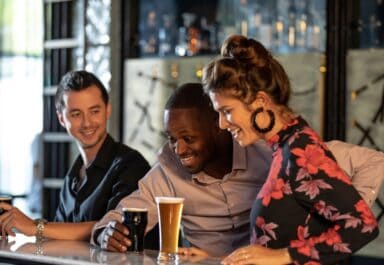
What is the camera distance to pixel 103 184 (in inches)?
119

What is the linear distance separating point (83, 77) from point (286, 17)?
2102mm

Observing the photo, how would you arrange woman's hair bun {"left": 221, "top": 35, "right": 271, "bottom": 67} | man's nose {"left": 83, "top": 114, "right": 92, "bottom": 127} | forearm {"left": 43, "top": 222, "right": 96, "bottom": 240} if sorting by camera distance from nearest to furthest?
woman's hair bun {"left": 221, "top": 35, "right": 271, "bottom": 67}, forearm {"left": 43, "top": 222, "right": 96, "bottom": 240}, man's nose {"left": 83, "top": 114, "right": 92, "bottom": 127}

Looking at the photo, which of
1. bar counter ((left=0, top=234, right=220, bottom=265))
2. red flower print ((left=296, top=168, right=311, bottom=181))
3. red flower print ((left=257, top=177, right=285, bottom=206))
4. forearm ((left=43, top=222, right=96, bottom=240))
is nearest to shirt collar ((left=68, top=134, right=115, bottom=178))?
forearm ((left=43, top=222, right=96, bottom=240))

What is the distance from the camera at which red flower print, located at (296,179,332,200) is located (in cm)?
205

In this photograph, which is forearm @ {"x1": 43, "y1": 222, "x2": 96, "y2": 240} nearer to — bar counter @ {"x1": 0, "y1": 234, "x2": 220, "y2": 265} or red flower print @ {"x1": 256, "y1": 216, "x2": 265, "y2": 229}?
bar counter @ {"x1": 0, "y1": 234, "x2": 220, "y2": 265}

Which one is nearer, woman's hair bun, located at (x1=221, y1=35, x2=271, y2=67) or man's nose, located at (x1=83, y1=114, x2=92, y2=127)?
woman's hair bun, located at (x1=221, y1=35, x2=271, y2=67)

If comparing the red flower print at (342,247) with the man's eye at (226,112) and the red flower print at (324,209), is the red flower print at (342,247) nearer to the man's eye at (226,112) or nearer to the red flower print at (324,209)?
the red flower print at (324,209)

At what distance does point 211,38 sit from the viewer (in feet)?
17.6

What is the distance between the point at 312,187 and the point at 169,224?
1.39ft

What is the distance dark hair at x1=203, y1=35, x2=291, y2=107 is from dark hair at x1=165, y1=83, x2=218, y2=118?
0.29 metres

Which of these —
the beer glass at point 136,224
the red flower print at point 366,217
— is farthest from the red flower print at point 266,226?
the beer glass at point 136,224

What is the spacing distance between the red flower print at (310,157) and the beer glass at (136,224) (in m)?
0.51

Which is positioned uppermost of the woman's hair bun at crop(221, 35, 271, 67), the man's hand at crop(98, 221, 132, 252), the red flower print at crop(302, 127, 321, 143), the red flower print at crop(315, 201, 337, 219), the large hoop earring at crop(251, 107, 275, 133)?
the woman's hair bun at crop(221, 35, 271, 67)

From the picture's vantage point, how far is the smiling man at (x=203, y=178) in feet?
8.27
